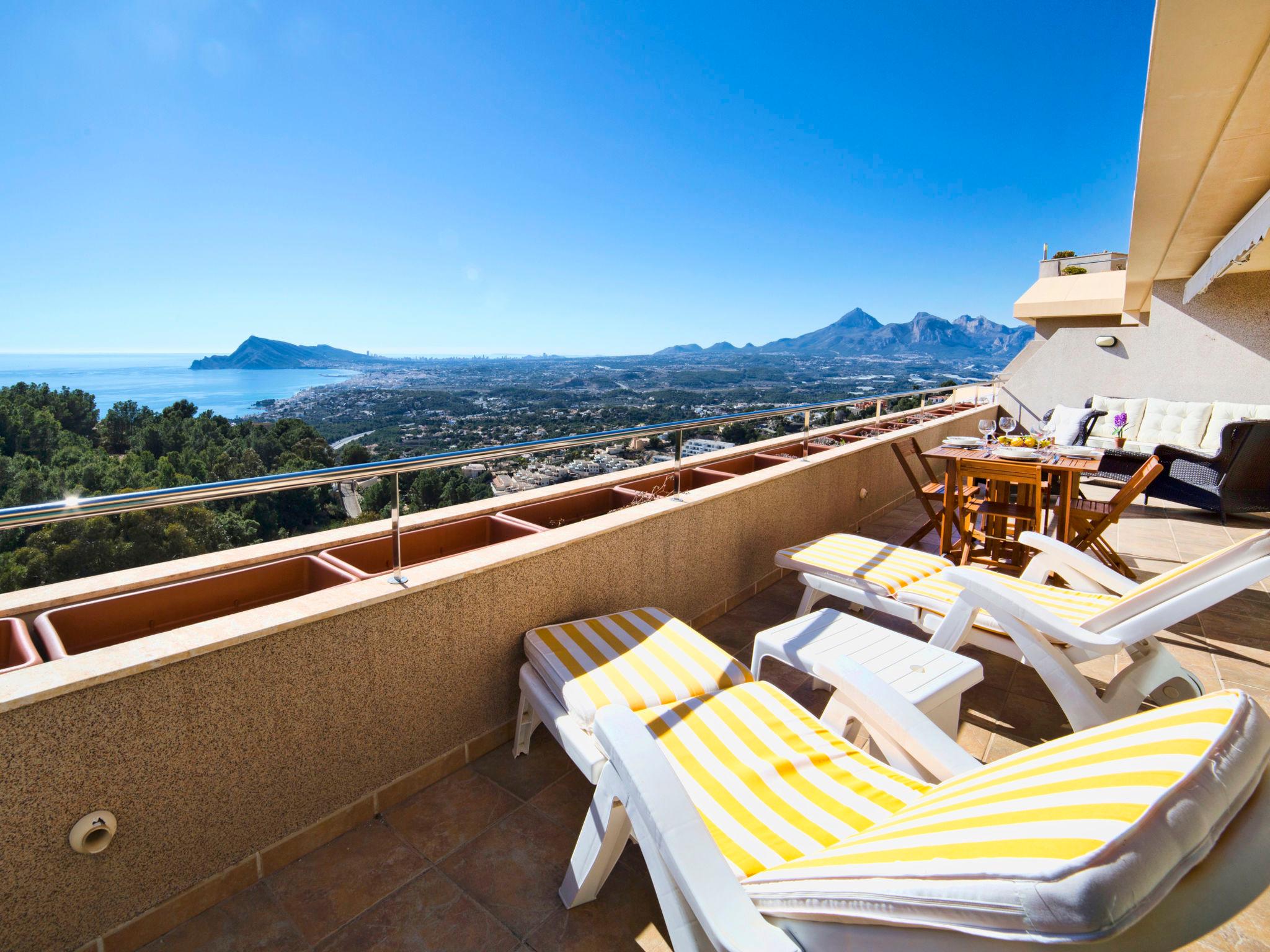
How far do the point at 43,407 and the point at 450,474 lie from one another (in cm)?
1945

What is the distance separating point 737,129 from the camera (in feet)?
57.0

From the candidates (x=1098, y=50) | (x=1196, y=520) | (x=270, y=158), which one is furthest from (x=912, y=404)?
(x=270, y=158)

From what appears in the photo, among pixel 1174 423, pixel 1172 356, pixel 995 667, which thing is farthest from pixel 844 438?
pixel 1172 356

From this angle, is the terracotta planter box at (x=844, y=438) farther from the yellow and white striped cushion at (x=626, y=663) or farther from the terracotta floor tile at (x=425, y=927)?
the terracotta floor tile at (x=425, y=927)

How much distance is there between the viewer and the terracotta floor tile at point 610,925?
4.72ft

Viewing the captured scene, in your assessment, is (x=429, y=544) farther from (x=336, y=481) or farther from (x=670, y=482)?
(x=670, y=482)

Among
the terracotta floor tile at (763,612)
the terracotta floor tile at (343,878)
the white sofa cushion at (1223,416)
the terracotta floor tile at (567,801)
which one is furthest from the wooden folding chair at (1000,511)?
the white sofa cushion at (1223,416)

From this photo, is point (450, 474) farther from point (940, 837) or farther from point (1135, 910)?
point (1135, 910)

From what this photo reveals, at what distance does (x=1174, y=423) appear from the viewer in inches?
287

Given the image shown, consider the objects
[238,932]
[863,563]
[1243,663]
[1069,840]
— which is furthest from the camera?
[863,563]

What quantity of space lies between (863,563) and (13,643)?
327 centimetres

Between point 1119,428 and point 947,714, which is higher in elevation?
point 1119,428

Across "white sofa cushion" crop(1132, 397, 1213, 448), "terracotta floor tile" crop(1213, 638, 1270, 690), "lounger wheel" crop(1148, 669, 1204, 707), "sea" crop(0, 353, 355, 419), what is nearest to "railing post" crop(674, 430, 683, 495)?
"lounger wheel" crop(1148, 669, 1204, 707)

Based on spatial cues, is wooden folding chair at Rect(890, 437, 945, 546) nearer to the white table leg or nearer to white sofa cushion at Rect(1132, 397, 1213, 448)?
the white table leg
